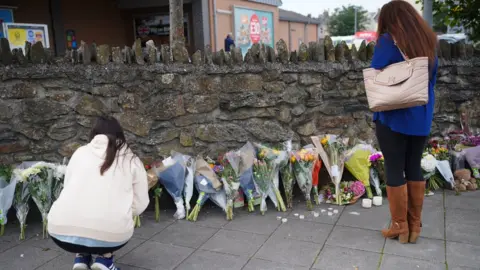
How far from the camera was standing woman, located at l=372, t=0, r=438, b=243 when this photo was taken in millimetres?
2881

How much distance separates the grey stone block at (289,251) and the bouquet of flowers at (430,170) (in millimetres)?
1661

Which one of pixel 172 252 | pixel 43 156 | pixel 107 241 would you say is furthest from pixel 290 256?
pixel 43 156

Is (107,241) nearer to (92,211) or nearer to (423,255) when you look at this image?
(92,211)

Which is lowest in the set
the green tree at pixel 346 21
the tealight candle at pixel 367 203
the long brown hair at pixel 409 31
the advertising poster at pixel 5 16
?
the tealight candle at pixel 367 203

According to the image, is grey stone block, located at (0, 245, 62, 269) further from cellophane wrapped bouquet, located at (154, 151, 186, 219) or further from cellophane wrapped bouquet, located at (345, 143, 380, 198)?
cellophane wrapped bouquet, located at (345, 143, 380, 198)

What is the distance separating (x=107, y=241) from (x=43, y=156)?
1.98 meters

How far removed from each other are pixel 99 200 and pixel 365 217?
233cm

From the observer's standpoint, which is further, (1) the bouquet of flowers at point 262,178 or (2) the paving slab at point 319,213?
(1) the bouquet of flowers at point 262,178

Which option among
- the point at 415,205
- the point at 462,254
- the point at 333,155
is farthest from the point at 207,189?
the point at 462,254

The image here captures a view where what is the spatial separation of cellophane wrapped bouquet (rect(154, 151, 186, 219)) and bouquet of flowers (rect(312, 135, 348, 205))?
136cm

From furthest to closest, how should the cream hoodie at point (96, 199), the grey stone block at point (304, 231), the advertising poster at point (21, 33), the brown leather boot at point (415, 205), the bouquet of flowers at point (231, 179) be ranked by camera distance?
the advertising poster at point (21, 33), the bouquet of flowers at point (231, 179), the grey stone block at point (304, 231), the brown leather boot at point (415, 205), the cream hoodie at point (96, 199)

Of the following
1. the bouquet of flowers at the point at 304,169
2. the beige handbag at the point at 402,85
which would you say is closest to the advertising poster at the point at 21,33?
the bouquet of flowers at the point at 304,169

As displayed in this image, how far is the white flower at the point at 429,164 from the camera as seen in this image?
4.20 m

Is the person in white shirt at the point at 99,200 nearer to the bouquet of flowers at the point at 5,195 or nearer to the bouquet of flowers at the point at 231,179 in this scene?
the bouquet of flowers at the point at 5,195
